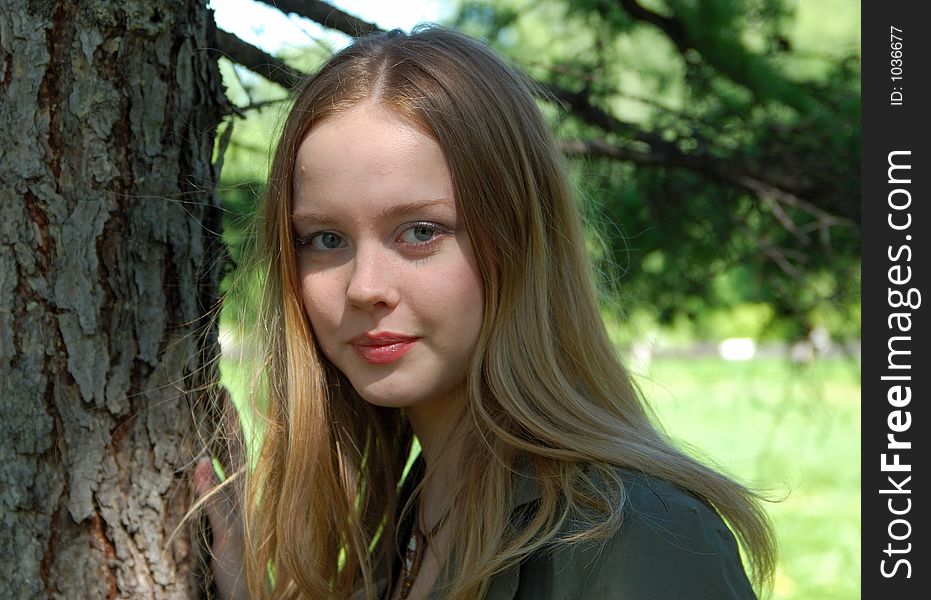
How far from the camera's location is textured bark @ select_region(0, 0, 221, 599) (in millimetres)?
1517

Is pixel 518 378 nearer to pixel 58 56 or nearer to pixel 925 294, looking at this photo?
pixel 58 56

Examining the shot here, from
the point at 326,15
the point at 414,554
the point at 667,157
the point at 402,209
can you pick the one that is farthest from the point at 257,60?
the point at 667,157

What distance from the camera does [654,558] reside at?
1370 mm

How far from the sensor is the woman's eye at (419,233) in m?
1.49

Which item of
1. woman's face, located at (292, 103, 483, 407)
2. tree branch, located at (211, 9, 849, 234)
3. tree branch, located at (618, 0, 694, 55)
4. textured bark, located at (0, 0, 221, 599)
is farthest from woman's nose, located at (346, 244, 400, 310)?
tree branch, located at (618, 0, 694, 55)

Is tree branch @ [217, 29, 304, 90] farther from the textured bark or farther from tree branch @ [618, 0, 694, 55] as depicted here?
tree branch @ [618, 0, 694, 55]

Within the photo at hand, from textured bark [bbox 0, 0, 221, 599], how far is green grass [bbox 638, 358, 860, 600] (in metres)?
0.95

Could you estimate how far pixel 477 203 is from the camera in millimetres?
1508

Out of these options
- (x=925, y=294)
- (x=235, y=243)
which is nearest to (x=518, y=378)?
(x=235, y=243)

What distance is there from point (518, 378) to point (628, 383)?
0.25 metres

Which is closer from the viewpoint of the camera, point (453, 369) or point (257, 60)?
point (453, 369)

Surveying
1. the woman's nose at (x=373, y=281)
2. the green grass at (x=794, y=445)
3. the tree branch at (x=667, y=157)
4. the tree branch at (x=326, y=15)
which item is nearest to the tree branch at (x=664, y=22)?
the tree branch at (x=667, y=157)

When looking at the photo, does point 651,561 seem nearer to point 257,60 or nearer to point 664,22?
point 257,60

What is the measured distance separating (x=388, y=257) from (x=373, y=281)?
0.04m
